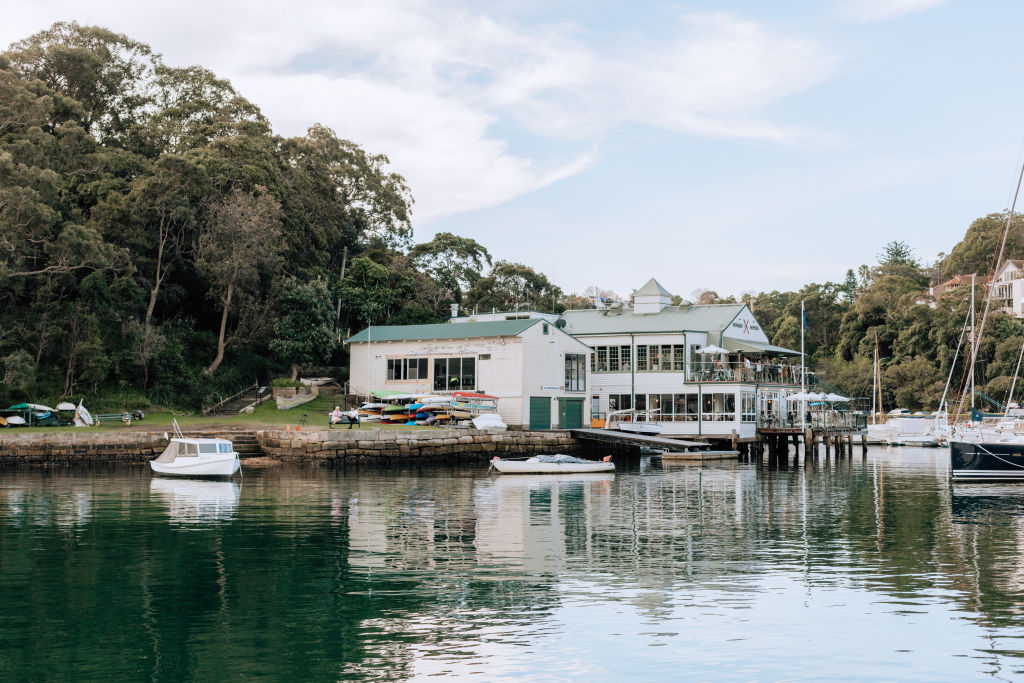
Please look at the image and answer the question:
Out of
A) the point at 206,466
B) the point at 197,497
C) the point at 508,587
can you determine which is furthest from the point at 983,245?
the point at 508,587

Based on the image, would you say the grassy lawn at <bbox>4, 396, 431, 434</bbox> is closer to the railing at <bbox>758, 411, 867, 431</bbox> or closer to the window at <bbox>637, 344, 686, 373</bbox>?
the window at <bbox>637, 344, 686, 373</bbox>

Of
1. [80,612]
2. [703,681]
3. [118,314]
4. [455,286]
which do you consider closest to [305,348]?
[118,314]

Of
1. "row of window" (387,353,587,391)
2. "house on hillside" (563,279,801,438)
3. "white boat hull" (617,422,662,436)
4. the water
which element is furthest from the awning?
the water

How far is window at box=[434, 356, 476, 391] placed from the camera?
→ 201ft

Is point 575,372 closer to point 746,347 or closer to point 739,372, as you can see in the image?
point 739,372

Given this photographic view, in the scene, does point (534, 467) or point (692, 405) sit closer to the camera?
point (534, 467)

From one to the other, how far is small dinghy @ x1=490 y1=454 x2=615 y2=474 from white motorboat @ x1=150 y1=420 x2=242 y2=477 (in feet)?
39.0

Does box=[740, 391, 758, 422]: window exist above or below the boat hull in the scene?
above

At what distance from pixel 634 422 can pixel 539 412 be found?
22.5 ft

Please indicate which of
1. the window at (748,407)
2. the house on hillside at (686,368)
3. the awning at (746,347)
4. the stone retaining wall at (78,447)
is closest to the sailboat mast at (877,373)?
the house on hillside at (686,368)

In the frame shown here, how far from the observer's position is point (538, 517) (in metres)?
28.6

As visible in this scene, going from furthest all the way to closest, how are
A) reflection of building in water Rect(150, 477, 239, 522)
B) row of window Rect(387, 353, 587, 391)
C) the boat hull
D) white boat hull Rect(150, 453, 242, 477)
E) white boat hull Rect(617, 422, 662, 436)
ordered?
white boat hull Rect(617, 422, 662, 436), row of window Rect(387, 353, 587, 391), white boat hull Rect(150, 453, 242, 477), the boat hull, reflection of building in water Rect(150, 477, 239, 522)

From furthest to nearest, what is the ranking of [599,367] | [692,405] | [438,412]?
1. [599,367]
2. [692,405]
3. [438,412]

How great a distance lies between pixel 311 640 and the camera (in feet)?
47.3
